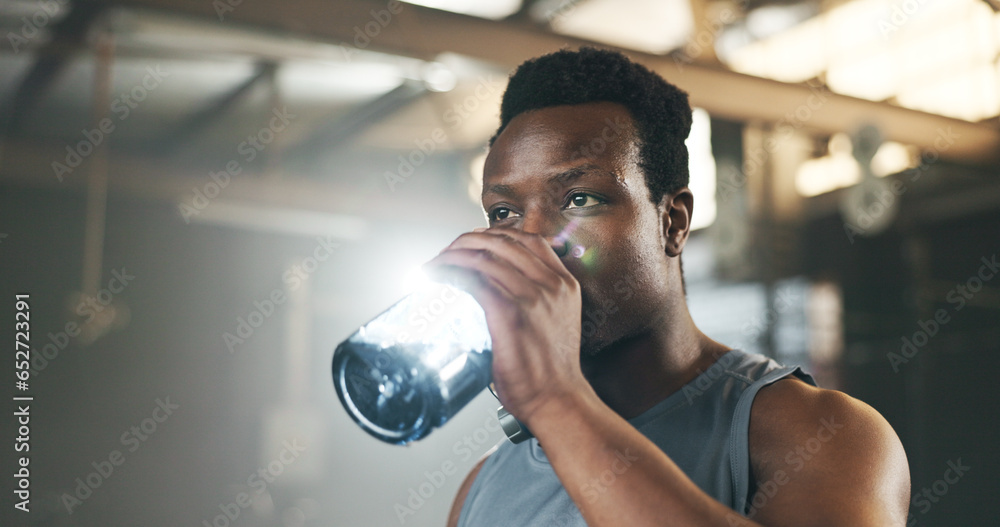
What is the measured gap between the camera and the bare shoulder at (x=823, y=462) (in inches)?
26.3

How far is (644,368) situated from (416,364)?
40 cm

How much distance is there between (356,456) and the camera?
4.82 m

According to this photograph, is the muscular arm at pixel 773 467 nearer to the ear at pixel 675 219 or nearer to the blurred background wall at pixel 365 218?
the ear at pixel 675 219

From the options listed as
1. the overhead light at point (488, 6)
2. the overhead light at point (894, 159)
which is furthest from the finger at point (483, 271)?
the overhead light at point (894, 159)

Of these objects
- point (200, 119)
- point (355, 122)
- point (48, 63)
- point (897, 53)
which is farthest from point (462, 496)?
point (897, 53)

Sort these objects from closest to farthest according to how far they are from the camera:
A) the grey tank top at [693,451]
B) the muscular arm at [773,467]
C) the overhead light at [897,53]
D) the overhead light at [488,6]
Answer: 1. the muscular arm at [773,467]
2. the grey tank top at [693,451]
3. the overhead light at [488,6]
4. the overhead light at [897,53]

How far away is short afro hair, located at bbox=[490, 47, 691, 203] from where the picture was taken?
3.20 ft

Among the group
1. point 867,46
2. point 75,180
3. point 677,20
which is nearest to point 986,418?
point 867,46

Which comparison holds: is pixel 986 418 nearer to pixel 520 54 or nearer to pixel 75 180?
pixel 520 54

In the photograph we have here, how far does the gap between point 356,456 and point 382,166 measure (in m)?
2.01

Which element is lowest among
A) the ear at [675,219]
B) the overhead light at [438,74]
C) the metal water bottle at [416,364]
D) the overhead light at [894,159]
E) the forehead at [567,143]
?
the overhead light at [894,159]

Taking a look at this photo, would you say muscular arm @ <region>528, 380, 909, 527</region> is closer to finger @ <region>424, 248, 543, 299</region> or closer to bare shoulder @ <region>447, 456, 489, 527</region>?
finger @ <region>424, 248, 543, 299</region>

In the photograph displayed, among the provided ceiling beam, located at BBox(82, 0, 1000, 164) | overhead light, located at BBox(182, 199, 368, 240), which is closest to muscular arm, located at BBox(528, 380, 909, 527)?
ceiling beam, located at BBox(82, 0, 1000, 164)

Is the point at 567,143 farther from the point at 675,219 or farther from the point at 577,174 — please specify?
the point at 675,219
